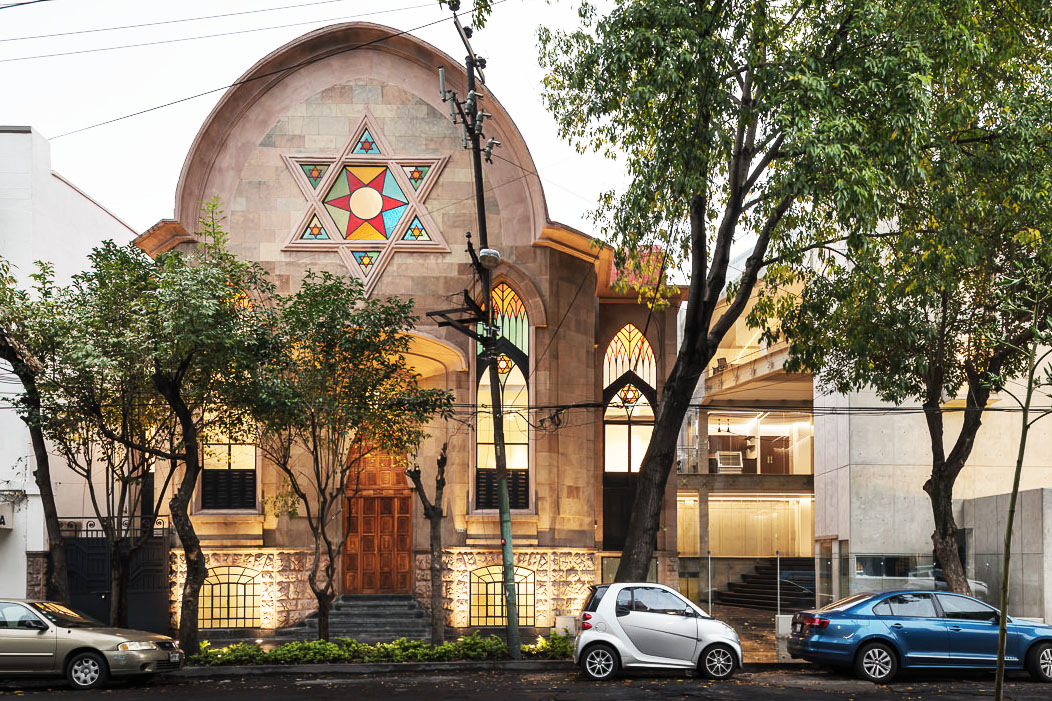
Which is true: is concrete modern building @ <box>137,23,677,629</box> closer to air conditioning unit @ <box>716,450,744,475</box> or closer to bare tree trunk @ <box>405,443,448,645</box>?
bare tree trunk @ <box>405,443,448,645</box>

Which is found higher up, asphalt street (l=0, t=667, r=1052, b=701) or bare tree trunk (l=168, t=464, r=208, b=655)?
bare tree trunk (l=168, t=464, r=208, b=655)

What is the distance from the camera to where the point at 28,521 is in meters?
23.8

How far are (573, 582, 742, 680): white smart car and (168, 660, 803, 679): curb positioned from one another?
1841 mm

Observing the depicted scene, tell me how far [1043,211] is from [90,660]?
16084 millimetres

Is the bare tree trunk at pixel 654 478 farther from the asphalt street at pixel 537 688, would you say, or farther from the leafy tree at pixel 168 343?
the leafy tree at pixel 168 343

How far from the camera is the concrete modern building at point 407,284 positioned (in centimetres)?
2450

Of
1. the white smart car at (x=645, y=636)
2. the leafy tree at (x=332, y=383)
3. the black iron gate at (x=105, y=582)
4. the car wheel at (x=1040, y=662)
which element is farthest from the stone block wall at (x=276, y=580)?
the car wheel at (x=1040, y=662)

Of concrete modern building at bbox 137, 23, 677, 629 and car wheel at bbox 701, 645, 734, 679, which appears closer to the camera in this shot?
car wheel at bbox 701, 645, 734, 679

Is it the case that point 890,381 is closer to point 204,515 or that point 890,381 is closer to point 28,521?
point 204,515

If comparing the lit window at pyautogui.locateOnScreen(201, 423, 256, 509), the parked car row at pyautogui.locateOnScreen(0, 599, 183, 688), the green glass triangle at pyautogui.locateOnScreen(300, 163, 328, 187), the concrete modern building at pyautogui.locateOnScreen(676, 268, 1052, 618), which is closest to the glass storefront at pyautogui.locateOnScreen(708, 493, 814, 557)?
the concrete modern building at pyautogui.locateOnScreen(676, 268, 1052, 618)

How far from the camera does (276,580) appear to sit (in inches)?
958

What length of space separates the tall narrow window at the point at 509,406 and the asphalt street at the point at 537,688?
7.39m

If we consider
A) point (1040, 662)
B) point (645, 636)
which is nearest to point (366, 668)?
point (645, 636)

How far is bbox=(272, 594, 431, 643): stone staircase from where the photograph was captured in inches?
939
